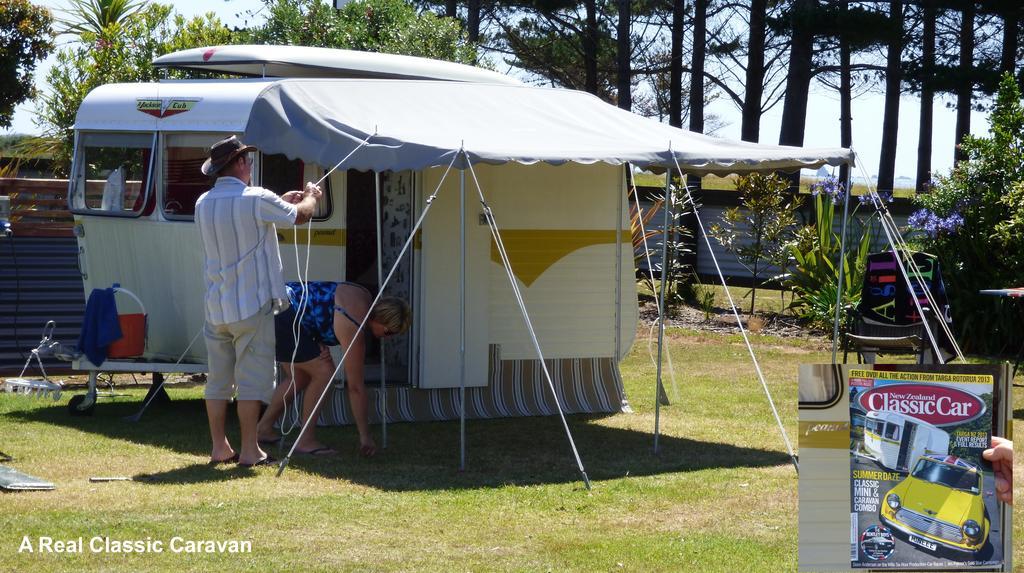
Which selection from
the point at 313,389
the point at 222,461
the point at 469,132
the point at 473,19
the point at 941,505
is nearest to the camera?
the point at 941,505

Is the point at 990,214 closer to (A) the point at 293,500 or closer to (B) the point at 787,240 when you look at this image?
(B) the point at 787,240

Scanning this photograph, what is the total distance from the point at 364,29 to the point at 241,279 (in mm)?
8404

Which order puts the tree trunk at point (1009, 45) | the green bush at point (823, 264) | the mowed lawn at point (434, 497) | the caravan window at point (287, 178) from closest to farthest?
1. the mowed lawn at point (434, 497)
2. the caravan window at point (287, 178)
3. the green bush at point (823, 264)
4. the tree trunk at point (1009, 45)

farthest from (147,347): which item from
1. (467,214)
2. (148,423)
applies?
(467,214)

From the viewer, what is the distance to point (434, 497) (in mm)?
6840

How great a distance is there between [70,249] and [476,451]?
699 centimetres

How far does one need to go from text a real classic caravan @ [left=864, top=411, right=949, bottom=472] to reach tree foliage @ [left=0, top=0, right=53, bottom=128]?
13.8 m

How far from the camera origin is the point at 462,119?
858cm

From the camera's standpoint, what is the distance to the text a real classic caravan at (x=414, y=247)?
9.12 meters

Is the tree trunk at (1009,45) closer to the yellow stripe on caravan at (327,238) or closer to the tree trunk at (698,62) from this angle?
the tree trunk at (698,62)

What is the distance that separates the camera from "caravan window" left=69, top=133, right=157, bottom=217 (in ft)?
31.2

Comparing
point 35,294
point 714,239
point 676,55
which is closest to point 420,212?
point 35,294

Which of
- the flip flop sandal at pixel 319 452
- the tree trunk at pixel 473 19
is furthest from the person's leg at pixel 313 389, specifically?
the tree trunk at pixel 473 19

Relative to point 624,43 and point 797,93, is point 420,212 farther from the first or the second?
point 624,43
